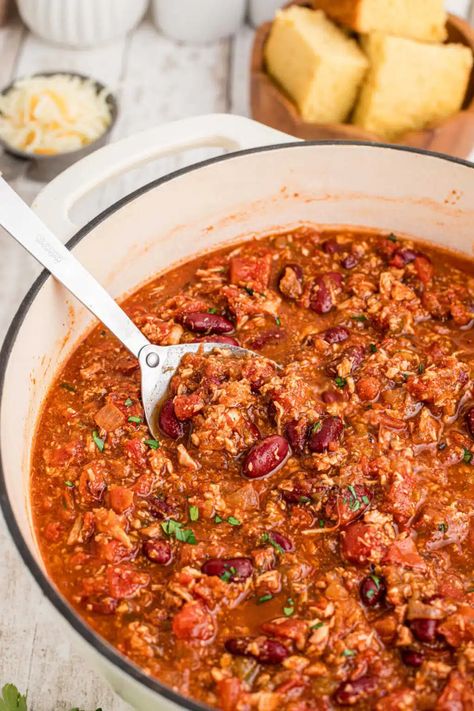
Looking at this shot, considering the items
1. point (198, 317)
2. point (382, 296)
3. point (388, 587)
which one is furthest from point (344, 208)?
point (388, 587)

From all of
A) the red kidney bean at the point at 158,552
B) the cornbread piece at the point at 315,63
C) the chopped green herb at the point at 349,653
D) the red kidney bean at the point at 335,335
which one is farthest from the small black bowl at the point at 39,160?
the chopped green herb at the point at 349,653

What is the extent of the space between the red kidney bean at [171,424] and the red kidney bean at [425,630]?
1385 mm

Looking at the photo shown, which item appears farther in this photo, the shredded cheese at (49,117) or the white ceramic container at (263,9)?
the white ceramic container at (263,9)

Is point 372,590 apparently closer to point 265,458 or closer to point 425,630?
point 425,630

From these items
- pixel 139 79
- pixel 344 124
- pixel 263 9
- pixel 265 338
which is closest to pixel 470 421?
pixel 265 338

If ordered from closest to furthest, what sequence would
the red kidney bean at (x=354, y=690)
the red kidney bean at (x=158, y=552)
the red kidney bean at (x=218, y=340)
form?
the red kidney bean at (x=354, y=690)
the red kidney bean at (x=158, y=552)
the red kidney bean at (x=218, y=340)

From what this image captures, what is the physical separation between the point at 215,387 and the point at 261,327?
58 cm

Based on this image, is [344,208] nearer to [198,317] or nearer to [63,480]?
[198,317]

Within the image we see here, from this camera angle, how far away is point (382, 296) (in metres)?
4.96

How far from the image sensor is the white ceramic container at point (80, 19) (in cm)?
688

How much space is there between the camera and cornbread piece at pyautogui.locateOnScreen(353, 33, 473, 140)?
5.94 metres

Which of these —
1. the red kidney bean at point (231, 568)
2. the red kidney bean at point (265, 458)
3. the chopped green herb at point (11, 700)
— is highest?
the red kidney bean at point (265, 458)

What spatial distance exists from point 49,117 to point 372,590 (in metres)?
4.08

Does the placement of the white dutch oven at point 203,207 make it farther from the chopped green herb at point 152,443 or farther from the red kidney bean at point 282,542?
the red kidney bean at point 282,542
